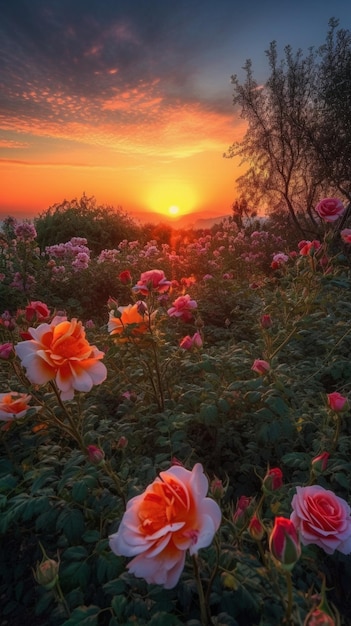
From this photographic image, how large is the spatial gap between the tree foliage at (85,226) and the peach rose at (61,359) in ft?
39.7

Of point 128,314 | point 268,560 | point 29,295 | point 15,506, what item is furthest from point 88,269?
point 268,560

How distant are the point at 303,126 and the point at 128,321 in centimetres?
867

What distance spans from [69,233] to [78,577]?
13313 mm

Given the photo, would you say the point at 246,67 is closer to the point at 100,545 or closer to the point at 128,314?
the point at 128,314

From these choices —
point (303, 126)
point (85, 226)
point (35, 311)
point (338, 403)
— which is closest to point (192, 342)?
point (35, 311)

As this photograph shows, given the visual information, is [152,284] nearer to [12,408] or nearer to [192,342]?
[192,342]

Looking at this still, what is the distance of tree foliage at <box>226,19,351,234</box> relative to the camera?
8523 mm

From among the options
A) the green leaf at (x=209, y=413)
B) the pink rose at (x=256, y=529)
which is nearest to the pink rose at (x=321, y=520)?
the pink rose at (x=256, y=529)

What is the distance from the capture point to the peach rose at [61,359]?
1.11m

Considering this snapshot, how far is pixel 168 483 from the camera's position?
0.75 metres

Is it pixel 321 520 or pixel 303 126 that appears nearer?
pixel 321 520

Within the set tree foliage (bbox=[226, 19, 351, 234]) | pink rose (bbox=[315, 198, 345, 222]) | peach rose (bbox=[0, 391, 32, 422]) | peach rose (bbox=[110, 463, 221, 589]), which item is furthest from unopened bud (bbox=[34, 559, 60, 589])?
tree foliage (bbox=[226, 19, 351, 234])

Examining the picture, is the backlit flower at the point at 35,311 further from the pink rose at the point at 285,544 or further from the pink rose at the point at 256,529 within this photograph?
the pink rose at the point at 285,544

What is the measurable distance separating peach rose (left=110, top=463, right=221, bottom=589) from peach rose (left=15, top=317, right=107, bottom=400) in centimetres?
45
